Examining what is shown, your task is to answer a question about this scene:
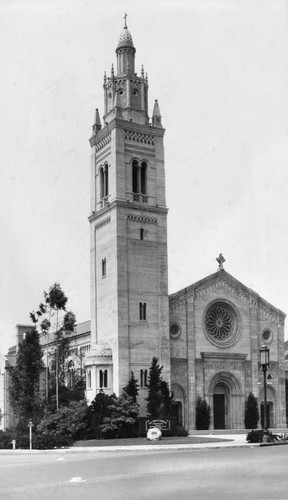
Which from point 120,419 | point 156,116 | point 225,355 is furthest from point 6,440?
point 156,116

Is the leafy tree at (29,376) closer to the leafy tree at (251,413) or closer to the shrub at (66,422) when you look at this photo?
the shrub at (66,422)

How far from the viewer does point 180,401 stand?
2562 inches

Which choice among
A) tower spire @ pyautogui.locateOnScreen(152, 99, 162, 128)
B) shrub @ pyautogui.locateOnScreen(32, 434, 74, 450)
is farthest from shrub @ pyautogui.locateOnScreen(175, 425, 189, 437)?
tower spire @ pyautogui.locateOnScreen(152, 99, 162, 128)

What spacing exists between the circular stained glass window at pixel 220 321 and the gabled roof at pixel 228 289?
5.56ft

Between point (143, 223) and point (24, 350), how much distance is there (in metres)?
14.0

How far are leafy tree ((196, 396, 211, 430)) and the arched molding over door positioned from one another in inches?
42.0

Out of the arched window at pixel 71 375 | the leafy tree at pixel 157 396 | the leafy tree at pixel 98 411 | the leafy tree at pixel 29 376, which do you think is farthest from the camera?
the arched window at pixel 71 375

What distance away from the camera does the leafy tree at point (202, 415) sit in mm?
64438

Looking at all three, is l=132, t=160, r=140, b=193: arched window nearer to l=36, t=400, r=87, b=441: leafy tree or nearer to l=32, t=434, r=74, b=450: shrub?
l=36, t=400, r=87, b=441: leafy tree

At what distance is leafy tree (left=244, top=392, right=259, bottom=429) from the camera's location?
6669 cm

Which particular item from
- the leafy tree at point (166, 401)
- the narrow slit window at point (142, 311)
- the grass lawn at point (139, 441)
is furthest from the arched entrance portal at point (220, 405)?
the grass lawn at point (139, 441)

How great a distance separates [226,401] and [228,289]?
9676mm

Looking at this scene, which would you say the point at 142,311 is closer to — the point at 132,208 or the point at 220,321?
the point at 132,208

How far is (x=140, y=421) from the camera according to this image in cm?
5616
